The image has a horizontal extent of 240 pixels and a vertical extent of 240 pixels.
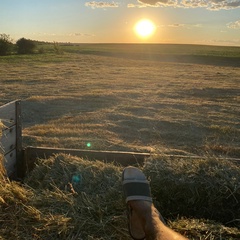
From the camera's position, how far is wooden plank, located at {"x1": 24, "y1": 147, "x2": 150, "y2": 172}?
391 centimetres

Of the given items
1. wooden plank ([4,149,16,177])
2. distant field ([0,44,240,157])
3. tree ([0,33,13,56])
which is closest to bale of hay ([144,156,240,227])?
distant field ([0,44,240,157])

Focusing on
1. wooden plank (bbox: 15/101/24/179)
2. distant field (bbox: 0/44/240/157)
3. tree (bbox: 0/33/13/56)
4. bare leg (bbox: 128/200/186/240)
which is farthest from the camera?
tree (bbox: 0/33/13/56)

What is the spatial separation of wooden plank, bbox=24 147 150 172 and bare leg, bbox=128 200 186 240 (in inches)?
46.6

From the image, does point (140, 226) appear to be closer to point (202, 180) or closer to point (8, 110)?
point (202, 180)

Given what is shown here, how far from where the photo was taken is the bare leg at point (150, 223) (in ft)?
7.40

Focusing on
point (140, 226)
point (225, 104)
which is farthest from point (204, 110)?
point (140, 226)

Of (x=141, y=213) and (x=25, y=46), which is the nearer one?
(x=141, y=213)

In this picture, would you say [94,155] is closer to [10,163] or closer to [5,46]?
[10,163]

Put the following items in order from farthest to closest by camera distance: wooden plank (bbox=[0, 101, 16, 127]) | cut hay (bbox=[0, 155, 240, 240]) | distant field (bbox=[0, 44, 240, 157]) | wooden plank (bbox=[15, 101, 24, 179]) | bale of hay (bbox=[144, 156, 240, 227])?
distant field (bbox=[0, 44, 240, 157])
wooden plank (bbox=[15, 101, 24, 179])
wooden plank (bbox=[0, 101, 16, 127])
bale of hay (bbox=[144, 156, 240, 227])
cut hay (bbox=[0, 155, 240, 240])

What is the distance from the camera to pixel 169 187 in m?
3.23

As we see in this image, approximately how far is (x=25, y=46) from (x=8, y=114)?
52729 millimetres

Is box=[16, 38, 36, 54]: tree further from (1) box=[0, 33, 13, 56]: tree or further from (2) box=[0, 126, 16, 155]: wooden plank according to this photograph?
(2) box=[0, 126, 16, 155]: wooden plank

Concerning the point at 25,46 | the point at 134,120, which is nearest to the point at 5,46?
the point at 25,46

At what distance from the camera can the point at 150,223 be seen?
97.2 inches
